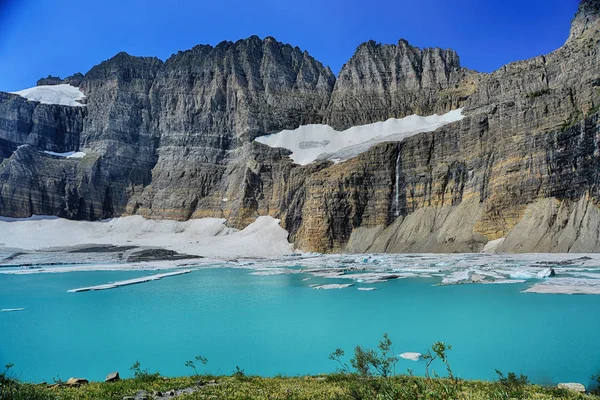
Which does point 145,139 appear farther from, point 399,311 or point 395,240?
point 399,311

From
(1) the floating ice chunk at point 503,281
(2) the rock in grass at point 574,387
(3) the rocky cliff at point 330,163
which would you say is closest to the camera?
(2) the rock in grass at point 574,387

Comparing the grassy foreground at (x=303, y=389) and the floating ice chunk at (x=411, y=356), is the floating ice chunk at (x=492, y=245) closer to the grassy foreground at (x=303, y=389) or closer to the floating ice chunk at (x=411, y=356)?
the floating ice chunk at (x=411, y=356)

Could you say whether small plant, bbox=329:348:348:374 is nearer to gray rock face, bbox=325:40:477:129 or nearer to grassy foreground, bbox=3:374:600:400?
grassy foreground, bbox=3:374:600:400

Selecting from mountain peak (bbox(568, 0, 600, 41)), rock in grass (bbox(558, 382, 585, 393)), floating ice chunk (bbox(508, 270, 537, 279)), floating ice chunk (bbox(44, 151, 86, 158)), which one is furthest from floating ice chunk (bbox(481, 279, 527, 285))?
floating ice chunk (bbox(44, 151, 86, 158))

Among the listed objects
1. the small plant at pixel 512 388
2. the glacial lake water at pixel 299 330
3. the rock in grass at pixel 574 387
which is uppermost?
the small plant at pixel 512 388

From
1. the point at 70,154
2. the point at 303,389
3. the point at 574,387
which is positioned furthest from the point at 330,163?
the point at 303,389

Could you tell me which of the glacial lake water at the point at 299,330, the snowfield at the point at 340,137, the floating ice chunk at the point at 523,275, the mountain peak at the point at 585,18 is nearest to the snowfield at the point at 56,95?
the snowfield at the point at 340,137
